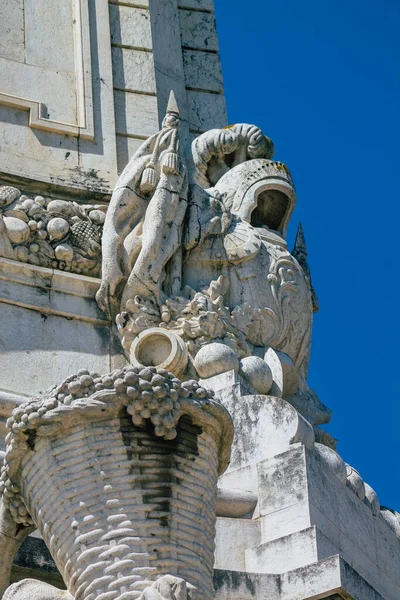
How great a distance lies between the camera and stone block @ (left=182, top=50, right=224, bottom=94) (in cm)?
1747

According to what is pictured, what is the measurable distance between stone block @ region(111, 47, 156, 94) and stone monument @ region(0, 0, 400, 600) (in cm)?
2

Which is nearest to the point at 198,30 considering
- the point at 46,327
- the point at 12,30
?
the point at 12,30

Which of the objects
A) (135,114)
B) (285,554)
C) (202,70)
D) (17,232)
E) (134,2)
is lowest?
(285,554)

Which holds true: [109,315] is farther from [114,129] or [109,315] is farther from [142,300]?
[114,129]

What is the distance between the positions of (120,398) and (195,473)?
1.96 feet

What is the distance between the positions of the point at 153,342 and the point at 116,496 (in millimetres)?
3834

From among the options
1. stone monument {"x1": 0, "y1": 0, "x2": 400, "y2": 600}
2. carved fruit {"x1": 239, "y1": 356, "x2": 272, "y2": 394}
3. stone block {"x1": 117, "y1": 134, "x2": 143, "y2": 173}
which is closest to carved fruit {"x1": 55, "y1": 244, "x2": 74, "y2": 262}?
stone monument {"x1": 0, "y1": 0, "x2": 400, "y2": 600}

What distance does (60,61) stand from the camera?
16.3 meters

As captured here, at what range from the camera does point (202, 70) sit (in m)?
17.6

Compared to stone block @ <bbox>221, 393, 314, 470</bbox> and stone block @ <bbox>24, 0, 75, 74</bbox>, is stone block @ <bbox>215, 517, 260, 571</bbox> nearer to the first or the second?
stone block @ <bbox>221, 393, 314, 470</bbox>

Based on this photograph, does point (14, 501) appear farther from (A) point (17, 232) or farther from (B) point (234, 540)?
(A) point (17, 232)

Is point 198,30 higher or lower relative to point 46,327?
higher

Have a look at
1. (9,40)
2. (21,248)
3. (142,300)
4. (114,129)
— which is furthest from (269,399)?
(9,40)

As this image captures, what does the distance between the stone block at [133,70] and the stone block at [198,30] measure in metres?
1.01
